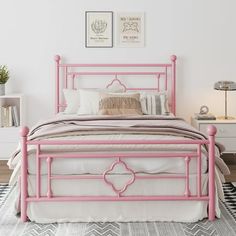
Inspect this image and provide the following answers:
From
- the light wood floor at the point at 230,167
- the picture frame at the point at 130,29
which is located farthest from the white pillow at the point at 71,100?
the light wood floor at the point at 230,167

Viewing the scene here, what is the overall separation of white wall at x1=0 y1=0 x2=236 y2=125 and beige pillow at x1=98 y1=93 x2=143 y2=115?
2.48 ft

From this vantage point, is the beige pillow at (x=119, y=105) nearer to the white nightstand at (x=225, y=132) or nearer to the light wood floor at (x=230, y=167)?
the white nightstand at (x=225, y=132)

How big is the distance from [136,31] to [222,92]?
1166 mm

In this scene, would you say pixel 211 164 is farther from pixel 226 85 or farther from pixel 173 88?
pixel 173 88

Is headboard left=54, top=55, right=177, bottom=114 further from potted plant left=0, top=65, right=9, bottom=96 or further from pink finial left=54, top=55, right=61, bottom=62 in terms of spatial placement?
potted plant left=0, top=65, right=9, bottom=96

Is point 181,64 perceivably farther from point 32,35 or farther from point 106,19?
point 32,35

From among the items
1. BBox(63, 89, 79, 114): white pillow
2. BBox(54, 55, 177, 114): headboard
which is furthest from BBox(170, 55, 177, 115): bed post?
BBox(63, 89, 79, 114): white pillow

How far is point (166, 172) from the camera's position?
12.9 ft

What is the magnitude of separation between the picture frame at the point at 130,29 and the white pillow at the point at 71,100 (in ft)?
2.52

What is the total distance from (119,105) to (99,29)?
1115 mm

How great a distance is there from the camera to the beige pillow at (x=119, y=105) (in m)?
5.40

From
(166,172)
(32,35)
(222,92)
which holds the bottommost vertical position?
(166,172)

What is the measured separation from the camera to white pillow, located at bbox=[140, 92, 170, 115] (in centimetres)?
571

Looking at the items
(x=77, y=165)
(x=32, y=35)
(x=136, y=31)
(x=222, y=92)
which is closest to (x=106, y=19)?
(x=136, y=31)
